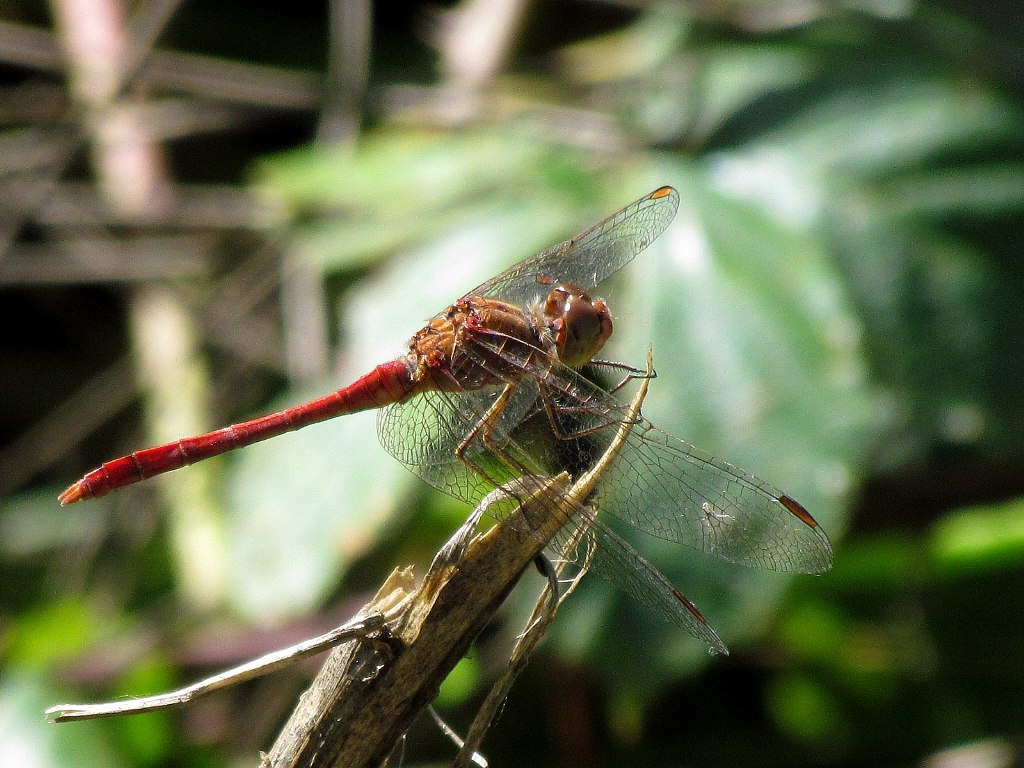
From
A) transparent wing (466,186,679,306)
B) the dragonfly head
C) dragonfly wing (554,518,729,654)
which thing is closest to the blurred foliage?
transparent wing (466,186,679,306)

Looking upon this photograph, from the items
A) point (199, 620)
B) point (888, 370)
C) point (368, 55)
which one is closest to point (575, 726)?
point (199, 620)

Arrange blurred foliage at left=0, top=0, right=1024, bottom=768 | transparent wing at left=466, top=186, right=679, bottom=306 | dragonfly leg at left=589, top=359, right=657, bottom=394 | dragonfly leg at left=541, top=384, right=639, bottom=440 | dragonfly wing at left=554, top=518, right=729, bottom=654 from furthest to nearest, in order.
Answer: blurred foliage at left=0, top=0, right=1024, bottom=768 < transparent wing at left=466, top=186, right=679, bottom=306 < dragonfly leg at left=589, top=359, right=657, bottom=394 < dragonfly leg at left=541, top=384, right=639, bottom=440 < dragonfly wing at left=554, top=518, right=729, bottom=654

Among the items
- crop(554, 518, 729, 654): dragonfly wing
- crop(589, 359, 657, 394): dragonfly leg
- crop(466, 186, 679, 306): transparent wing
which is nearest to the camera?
crop(554, 518, 729, 654): dragonfly wing

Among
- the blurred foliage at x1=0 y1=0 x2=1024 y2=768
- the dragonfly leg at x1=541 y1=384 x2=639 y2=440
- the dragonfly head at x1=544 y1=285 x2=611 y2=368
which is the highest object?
the dragonfly head at x1=544 y1=285 x2=611 y2=368

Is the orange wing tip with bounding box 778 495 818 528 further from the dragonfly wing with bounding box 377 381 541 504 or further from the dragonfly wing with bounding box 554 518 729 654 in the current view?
the dragonfly wing with bounding box 377 381 541 504

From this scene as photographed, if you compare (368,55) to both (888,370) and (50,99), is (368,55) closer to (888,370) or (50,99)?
(50,99)

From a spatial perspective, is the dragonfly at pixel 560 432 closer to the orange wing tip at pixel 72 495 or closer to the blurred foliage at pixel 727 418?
the orange wing tip at pixel 72 495

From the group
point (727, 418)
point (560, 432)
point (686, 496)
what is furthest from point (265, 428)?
point (727, 418)

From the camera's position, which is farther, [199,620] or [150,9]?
[150,9]
